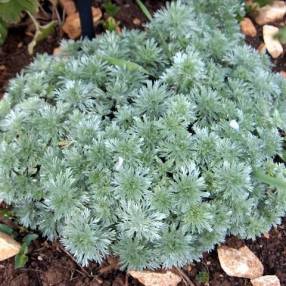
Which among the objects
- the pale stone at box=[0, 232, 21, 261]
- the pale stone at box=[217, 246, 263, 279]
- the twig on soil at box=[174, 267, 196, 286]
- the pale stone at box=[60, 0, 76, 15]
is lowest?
the pale stone at box=[217, 246, 263, 279]

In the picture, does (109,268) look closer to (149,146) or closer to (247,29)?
(149,146)

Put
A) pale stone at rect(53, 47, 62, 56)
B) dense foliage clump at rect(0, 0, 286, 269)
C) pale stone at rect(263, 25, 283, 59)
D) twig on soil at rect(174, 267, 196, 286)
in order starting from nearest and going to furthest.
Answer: dense foliage clump at rect(0, 0, 286, 269) → twig on soil at rect(174, 267, 196, 286) → pale stone at rect(53, 47, 62, 56) → pale stone at rect(263, 25, 283, 59)

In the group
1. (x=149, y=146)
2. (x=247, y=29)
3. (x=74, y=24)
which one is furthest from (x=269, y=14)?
(x=149, y=146)

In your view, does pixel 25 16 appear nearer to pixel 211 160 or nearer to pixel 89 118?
pixel 89 118

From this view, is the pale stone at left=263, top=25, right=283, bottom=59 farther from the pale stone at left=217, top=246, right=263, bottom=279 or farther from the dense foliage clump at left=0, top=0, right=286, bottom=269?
the pale stone at left=217, top=246, right=263, bottom=279

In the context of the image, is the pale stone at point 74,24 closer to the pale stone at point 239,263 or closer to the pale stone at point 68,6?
the pale stone at point 68,6

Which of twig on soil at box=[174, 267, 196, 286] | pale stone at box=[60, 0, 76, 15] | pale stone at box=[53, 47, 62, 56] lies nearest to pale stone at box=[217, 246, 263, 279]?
twig on soil at box=[174, 267, 196, 286]

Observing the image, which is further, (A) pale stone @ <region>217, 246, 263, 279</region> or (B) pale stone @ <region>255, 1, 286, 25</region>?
(B) pale stone @ <region>255, 1, 286, 25</region>

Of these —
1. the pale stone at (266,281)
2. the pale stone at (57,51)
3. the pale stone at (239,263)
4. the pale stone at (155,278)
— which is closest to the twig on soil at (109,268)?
the pale stone at (155,278)
